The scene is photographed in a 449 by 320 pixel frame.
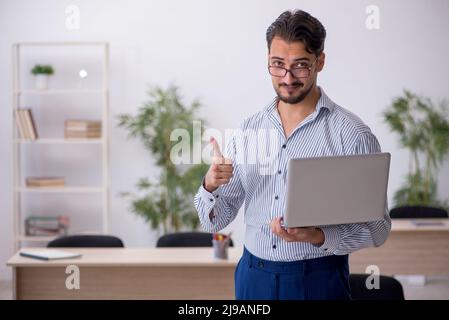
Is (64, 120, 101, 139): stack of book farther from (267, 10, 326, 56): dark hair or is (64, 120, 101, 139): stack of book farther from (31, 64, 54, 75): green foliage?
(267, 10, 326, 56): dark hair

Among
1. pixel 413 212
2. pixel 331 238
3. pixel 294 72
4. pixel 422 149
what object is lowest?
pixel 413 212

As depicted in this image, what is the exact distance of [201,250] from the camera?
4.19 m

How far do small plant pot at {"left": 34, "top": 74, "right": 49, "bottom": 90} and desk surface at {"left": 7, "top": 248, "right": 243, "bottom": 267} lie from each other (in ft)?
6.54

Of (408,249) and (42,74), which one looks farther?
(42,74)

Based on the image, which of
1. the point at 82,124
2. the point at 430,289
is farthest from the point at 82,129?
the point at 430,289

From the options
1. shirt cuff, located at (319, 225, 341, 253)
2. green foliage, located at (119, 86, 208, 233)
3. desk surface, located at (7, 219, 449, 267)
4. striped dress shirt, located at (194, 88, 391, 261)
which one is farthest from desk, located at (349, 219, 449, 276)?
shirt cuff, located at (319, 225, 341, 253)

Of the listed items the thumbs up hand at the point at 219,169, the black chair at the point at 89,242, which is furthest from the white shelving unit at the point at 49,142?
the thumbs up hand at the point at 219,169

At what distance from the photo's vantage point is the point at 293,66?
2.21 metres

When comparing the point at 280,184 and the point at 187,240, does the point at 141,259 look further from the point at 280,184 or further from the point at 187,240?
the point at 280,184

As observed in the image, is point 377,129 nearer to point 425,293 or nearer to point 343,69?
point 343,69

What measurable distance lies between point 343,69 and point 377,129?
33cm

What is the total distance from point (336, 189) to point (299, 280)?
333 millimetres

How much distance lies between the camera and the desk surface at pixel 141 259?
3.86 m
